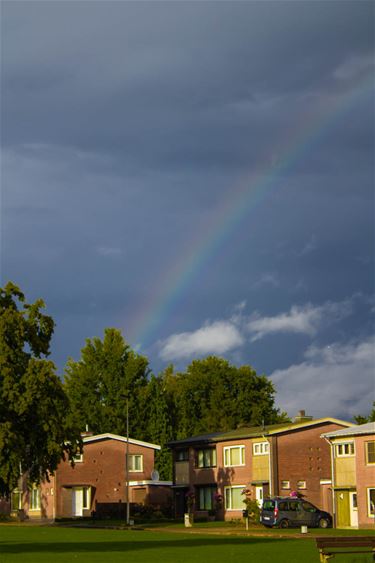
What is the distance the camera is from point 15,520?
293 ft

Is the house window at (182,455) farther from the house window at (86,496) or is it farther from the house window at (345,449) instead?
the house window at (345,449)

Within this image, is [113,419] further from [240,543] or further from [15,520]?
[240,543]

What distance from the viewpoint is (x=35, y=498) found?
3871 inches

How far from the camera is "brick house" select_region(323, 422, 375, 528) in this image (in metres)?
65.2

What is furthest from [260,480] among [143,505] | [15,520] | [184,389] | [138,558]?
[184,389]

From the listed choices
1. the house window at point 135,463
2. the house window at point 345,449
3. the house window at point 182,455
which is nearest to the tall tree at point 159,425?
the house window at point 135,463

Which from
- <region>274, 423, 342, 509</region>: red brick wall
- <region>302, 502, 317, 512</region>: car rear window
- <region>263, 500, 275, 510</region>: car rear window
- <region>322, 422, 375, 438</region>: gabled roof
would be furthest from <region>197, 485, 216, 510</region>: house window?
<region>263, 500, 275, 510</region>: car rear window

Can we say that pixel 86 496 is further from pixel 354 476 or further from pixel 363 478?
pixel 363 478

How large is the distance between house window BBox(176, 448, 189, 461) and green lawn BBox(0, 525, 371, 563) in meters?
37.8

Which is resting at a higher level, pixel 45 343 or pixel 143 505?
pixel 45 343

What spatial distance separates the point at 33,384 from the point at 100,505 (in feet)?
138

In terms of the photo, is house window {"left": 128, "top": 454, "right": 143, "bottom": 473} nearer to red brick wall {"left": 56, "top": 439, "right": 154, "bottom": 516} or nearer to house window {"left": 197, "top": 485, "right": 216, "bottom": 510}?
red brick wall {"left": 56, "top": 439, "right": 154, "bottom": 516}

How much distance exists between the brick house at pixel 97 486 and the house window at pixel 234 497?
1128 cm

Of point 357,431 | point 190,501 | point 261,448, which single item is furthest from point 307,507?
point 190,501
